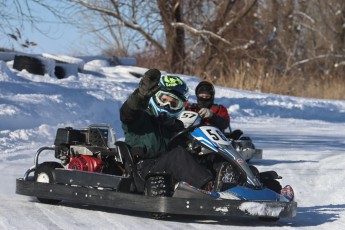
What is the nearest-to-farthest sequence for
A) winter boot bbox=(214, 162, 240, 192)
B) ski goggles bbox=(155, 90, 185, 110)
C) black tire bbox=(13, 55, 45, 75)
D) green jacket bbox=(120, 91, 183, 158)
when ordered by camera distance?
winter boot bbox=(214, 162, 240, 192)
green jacket bbox=(120, 91, 183, 158)
ski goggles bbox=(155, 90, 185, 110)
black tire bbox=(13, 55, 45, 75)

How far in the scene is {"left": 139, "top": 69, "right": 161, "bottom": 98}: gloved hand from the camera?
647 cm

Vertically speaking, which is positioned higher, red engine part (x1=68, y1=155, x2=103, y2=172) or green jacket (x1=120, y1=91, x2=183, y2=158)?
green jacket (x1=120, y1=91, x2=183, y2=158)

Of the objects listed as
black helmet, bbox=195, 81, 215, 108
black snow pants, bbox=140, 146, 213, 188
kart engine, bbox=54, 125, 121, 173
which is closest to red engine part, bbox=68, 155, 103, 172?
kart engine, bbox=54, 125, 121, 173

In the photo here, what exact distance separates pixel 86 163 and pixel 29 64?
12484mm

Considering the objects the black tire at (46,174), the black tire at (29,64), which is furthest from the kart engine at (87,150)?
the black tire at (29,64)

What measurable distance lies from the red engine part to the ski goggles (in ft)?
2.36

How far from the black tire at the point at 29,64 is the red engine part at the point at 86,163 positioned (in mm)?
12169

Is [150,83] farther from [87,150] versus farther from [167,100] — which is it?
[87,150]

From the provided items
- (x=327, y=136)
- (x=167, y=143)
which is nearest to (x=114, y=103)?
(x=327, y=136)

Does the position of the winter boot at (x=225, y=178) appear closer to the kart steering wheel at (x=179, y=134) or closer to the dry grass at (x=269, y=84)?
the kart steering wheel at (x=179, y=134)

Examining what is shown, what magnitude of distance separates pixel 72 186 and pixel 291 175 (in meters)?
3.90

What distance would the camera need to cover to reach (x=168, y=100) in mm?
7074

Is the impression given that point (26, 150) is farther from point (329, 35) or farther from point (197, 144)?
point (329, 35)

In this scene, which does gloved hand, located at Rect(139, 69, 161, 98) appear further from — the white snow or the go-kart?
the white snow
